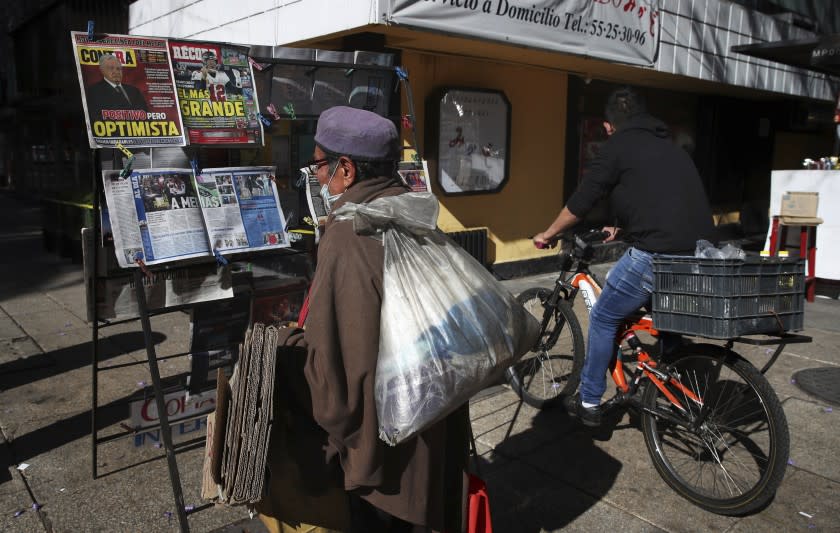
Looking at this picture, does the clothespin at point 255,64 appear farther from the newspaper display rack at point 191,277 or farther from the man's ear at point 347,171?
the man's ear at point 347,171

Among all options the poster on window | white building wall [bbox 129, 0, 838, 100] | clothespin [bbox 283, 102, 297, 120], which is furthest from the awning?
clothespin [bbox 283, 102, 297, 120]

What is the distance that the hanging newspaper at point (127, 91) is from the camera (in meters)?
2.92

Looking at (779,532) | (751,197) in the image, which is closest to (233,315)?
(779,532)

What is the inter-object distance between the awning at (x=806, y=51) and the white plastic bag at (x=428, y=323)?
22.0 ft

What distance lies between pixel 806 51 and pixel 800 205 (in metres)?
1.89

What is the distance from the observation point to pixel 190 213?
323cm

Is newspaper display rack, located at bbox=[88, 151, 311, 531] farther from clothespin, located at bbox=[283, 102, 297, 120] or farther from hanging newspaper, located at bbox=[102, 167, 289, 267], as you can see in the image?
clothespin, located at bbox=[283, 102, 297, 120]

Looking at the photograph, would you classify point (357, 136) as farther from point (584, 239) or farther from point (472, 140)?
point (472, 140)

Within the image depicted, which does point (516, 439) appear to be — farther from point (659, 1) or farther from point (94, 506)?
point (659, 1)

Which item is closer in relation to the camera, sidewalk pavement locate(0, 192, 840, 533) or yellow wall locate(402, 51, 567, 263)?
sidewalk pavement locate(0, 192, 840, 533)

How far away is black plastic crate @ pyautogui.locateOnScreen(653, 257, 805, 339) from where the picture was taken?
2.98m

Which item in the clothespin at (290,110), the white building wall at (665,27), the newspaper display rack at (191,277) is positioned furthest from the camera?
the white building wall at (665,27)

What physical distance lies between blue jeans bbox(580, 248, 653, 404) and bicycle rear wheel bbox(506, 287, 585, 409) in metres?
0.45

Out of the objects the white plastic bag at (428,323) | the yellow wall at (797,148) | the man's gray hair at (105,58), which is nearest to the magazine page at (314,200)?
the man's gray hair at (105,58)
